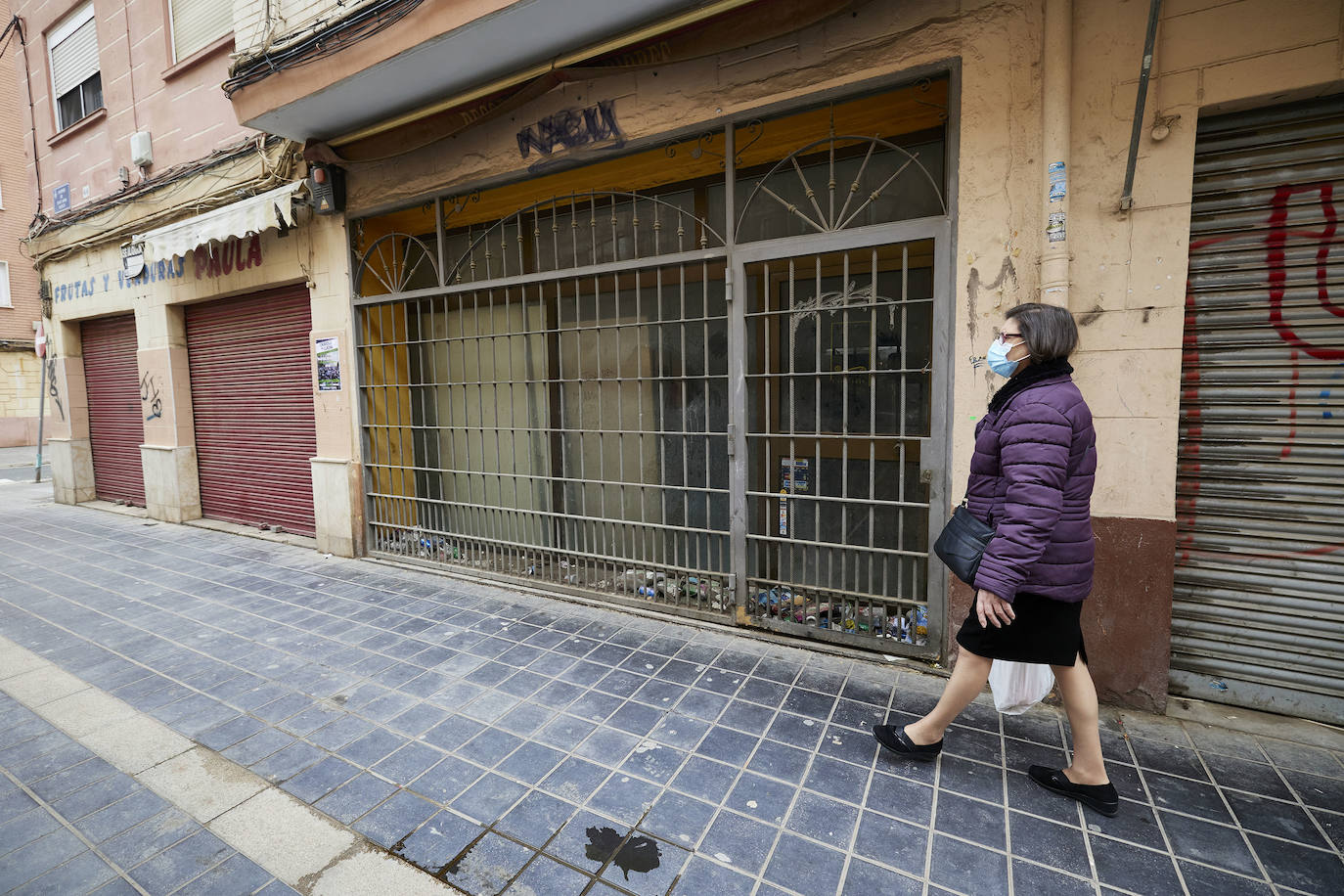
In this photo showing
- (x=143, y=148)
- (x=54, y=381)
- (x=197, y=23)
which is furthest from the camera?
(x=54, y=381)

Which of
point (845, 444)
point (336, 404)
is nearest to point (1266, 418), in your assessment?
point (845, 444)

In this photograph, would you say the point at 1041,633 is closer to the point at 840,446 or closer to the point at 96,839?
the point at 840,446

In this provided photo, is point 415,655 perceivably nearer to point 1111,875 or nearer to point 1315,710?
point 1111,875

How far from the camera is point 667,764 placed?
280 centimetres

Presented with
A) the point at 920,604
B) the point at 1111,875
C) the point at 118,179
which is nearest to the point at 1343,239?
the point at 920,604

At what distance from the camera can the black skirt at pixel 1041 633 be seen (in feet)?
7.93

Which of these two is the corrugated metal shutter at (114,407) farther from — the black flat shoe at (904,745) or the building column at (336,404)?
the black flat shoe at (904,745)

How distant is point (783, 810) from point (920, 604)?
70.0 inches

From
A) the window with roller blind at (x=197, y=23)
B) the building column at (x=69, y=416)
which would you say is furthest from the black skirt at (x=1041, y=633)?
the building column at (x=69, y=416)

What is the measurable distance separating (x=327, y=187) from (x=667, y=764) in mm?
6038

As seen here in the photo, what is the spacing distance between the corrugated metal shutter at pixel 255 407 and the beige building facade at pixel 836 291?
0.55m

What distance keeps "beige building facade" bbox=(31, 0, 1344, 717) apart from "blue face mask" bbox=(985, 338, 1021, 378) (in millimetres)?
880

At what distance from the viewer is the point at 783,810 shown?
248 centimetres

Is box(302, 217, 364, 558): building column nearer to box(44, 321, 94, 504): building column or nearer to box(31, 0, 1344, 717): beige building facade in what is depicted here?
box(31, 0, 1344, 717): beige building facade
